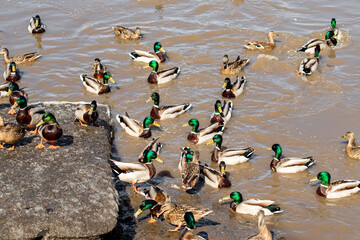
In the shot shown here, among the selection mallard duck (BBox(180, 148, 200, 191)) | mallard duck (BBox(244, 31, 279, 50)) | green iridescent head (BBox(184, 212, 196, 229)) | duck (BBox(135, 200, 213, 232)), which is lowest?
mallard duck (BBox(180, 148, 200, 191))

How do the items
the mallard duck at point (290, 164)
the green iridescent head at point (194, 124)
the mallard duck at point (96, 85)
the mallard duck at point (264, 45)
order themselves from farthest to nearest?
1. the mallard duck at point (264, 45)
2. the mallard duck at point (96, 85)
3. the green iridescent head at point (194, 124)
4. the mallard duck at point (290, 164)

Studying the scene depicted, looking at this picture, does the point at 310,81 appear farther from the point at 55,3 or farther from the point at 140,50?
the point at 55,3

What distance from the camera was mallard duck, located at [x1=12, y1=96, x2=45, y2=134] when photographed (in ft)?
33.4

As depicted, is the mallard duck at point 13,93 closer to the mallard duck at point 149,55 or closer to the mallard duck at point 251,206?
the mallard duck at point 149,55

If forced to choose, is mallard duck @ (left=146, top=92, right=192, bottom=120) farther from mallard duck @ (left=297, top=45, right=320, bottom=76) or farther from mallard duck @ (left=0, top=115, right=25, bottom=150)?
mallard duck @ (left=0, top=115, right=25, bottom=150)

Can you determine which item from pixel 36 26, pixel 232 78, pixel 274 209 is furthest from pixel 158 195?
pixel 36 26

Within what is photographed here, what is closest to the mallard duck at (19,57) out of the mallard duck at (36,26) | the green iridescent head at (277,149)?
the mallard duck at (36,26)

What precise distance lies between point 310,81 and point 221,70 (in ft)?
8.27

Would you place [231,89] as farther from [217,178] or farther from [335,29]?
[335,29]

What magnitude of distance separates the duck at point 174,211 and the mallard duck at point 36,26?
424 inches

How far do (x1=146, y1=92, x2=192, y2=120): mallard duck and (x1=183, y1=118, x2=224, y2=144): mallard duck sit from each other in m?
1.02

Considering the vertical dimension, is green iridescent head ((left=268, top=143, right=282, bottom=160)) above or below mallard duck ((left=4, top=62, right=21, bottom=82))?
below

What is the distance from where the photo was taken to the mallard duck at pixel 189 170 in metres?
9.72

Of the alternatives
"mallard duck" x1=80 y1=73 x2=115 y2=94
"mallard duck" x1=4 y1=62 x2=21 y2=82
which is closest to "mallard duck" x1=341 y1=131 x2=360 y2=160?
"mallard duck" x1=80 y1=73 x2=115 y2=94
